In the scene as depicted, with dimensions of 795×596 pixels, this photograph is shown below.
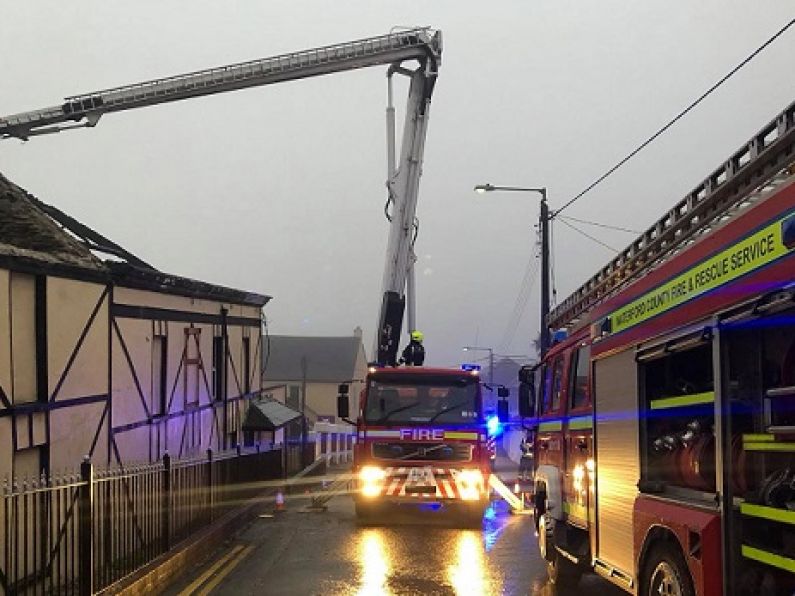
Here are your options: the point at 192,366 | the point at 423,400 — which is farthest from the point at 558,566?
the point at 192,366

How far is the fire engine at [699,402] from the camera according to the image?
162 inches

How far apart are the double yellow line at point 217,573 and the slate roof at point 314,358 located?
54704 millimetres

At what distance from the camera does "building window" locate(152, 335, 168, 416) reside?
16.3 m

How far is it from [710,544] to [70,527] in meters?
5.11

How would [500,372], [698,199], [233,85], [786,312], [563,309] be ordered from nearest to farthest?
1. [786,312]
2. [698,199]
3. [563,309]
4. [233,85]
5. [500,372]

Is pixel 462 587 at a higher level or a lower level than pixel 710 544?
lower

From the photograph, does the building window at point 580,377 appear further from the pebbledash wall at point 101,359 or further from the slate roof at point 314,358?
the slate roof at point 314,358

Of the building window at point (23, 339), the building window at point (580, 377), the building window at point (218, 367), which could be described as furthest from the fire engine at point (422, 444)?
the building window at point (218, 367)

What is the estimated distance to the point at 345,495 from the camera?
1795cm

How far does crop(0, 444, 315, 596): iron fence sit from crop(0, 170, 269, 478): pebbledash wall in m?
1.95

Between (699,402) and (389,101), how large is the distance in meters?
15.6

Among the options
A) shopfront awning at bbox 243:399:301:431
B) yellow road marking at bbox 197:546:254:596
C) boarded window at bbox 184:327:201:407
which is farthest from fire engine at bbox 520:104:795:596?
shopfront awning at bbox 243:399:301:431

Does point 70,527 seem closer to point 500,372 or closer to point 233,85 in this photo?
point 233,85

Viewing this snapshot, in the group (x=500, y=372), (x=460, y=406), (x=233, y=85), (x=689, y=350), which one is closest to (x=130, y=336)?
(x=460, y=406)
